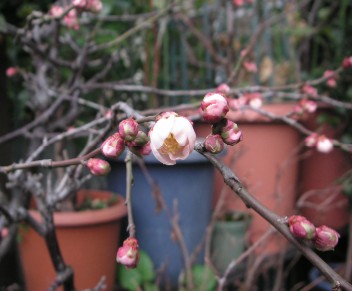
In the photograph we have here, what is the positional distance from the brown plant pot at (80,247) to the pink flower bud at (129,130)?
88 centimetres

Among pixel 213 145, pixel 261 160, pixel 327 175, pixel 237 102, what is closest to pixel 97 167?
pixel 213 145

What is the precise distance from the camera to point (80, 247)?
1357 mm

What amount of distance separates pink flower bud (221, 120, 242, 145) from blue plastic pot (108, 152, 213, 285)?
104 cm

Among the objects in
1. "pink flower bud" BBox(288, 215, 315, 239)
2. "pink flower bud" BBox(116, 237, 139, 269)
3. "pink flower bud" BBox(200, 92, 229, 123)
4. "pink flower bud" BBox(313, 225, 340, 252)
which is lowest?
"pink flower bud" BBox(116, 237, 139, 269)

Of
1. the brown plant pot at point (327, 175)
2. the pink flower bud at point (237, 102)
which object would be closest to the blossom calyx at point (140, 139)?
the pink flower bud at point (237, 102)

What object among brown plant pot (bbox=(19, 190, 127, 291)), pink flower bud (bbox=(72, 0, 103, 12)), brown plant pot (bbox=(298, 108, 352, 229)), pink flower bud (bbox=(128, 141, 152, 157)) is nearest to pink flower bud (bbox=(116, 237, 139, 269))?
pink flower bud (bbox=(128, 141, 152, 157))

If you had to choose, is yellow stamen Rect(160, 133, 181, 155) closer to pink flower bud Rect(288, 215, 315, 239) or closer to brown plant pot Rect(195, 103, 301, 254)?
pink flower bud Rect(288, 215, 315, 239)

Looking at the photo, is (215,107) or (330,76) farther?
(330,76)

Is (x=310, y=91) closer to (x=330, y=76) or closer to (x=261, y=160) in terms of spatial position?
(x=330, y=76)

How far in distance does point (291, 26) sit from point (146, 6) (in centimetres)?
77

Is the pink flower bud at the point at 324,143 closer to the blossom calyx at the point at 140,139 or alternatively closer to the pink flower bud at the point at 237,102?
the pink flower bud at the point at 237,102

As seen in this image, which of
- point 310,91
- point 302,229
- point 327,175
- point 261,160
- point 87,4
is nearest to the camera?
point 302,229

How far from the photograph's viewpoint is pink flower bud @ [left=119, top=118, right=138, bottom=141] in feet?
1.61

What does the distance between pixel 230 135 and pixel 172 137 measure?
7 cm
